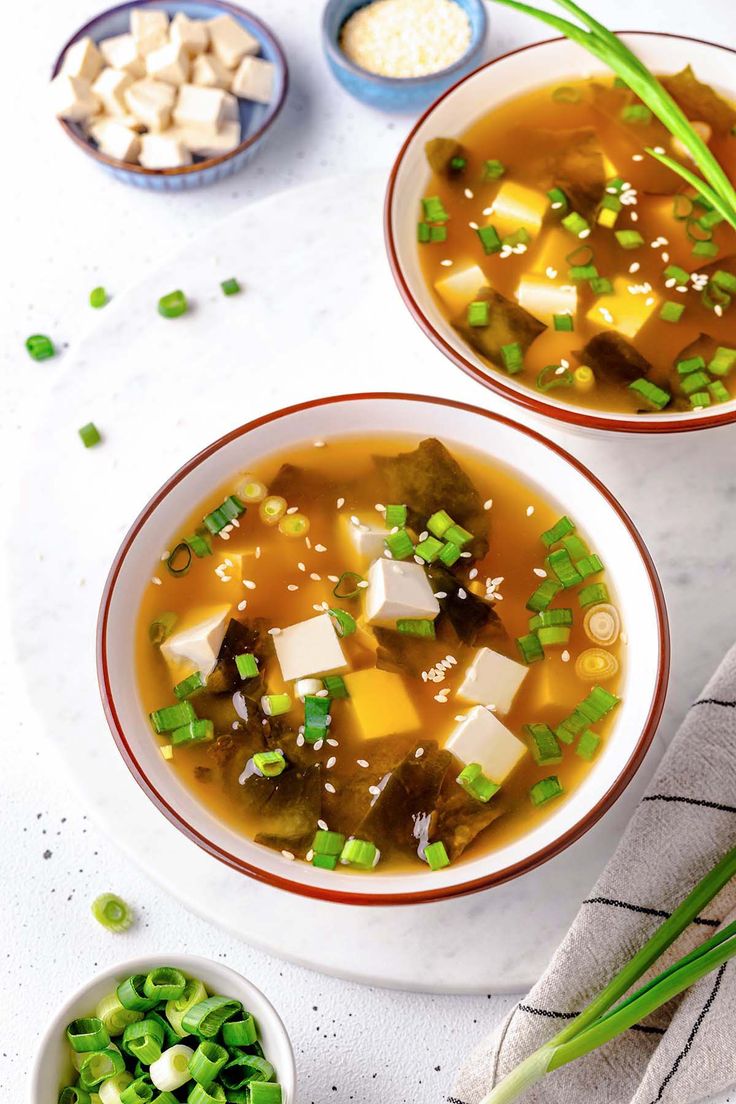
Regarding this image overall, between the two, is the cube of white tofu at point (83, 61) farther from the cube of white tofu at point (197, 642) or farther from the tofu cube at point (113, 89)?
the cube of white tofu at point (197, 642)

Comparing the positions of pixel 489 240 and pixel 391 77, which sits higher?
pixel 391 77

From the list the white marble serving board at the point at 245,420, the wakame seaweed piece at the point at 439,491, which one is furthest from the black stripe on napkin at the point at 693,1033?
the wakame seaweed piece at the point at 439,491

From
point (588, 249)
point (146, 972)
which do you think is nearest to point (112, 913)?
point (146, 972)

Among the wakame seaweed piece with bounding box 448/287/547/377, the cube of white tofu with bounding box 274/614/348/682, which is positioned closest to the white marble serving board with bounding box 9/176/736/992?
the wakame seaweed piece with bounding box 448/287/547/377

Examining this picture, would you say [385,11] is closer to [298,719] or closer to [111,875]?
[298,719]

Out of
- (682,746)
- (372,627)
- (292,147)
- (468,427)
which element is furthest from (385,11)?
(682,746)

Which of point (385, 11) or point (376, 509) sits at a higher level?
point (385, 11)

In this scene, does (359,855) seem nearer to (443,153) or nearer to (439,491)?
(439,491)
